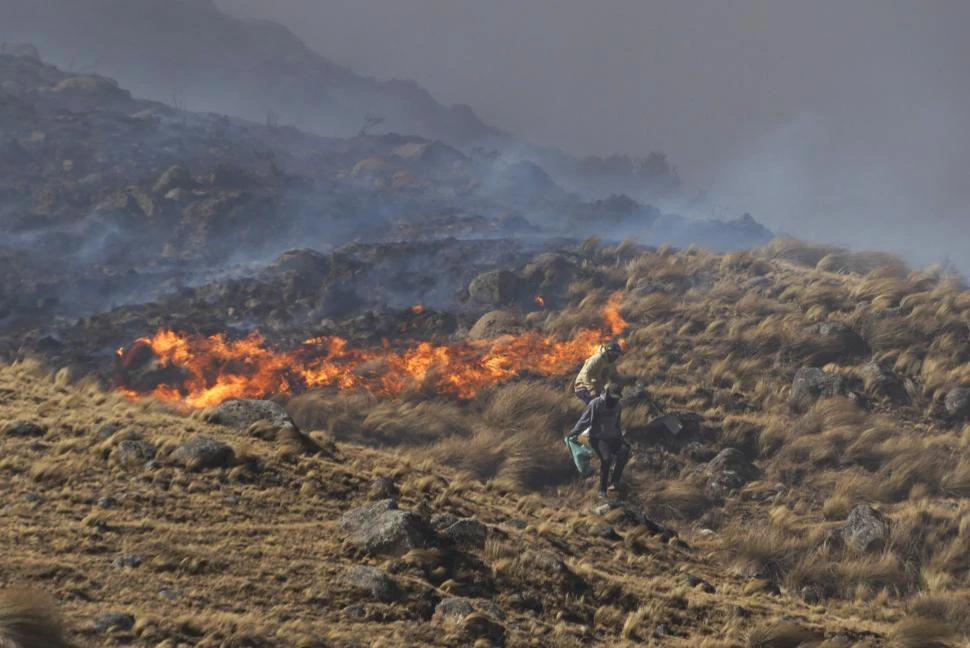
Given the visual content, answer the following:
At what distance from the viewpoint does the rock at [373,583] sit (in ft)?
20.8

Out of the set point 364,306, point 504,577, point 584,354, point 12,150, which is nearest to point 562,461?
point 584,354

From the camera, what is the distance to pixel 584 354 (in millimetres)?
19125

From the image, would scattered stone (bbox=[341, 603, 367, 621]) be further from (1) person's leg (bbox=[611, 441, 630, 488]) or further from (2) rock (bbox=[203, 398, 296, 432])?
(1) person's leg (bbox=[611, 441, 630, 488])

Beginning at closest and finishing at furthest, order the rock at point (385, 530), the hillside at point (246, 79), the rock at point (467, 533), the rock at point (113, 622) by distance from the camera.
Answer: the rock at point (113, 622), the rock at point (385, 530), the rock at point (467, 533), the hillside at point (246, 79)

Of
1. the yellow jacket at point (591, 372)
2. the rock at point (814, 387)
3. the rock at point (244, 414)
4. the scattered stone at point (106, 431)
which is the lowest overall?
the scattered stone at point (106, 431)

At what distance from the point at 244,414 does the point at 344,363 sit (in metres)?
7.97

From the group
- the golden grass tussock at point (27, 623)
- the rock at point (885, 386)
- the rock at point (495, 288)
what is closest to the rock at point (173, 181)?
the rock at point (495, 288)

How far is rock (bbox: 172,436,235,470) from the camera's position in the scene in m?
8.34

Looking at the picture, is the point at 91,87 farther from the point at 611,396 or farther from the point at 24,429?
the point at 611,396

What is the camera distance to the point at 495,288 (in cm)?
2377

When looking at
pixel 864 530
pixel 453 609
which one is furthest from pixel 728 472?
pixel 453 609

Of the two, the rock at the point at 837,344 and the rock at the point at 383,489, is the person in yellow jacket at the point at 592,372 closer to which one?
the rock at the point at 383,489

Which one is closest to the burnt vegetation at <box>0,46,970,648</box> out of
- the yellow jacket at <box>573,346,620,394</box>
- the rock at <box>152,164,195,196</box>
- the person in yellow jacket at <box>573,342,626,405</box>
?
the person in yellow jacket at <box>573,342,626,405</box>

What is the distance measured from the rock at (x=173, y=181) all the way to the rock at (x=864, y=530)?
30.6 m
